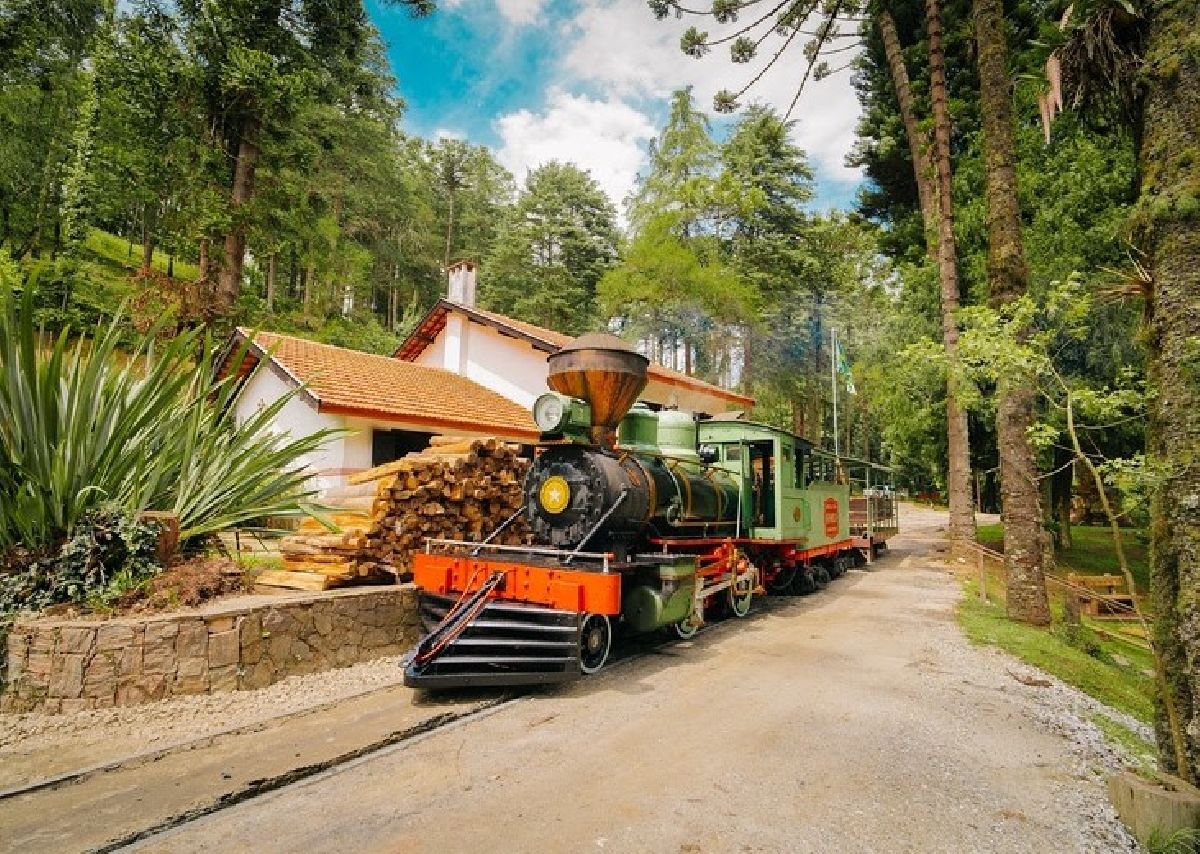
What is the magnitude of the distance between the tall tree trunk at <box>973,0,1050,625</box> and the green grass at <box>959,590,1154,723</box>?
575 mm

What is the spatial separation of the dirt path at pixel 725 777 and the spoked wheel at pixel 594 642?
Answer: 23 cm

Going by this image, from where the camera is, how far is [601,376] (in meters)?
6.41

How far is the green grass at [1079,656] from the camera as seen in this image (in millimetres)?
6296

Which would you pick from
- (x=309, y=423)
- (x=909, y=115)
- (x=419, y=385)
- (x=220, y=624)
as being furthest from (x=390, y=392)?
(x=909, y=115)

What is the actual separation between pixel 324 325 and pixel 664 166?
18.0m

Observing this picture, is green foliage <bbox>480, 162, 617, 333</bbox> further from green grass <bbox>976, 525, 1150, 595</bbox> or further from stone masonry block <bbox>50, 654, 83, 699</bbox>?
stone masonry block <bbox>50, 654, 83, 699</bbox>

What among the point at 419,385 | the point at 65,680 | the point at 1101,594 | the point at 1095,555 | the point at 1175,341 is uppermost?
the point at 419,385

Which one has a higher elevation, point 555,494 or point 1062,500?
point 555,494

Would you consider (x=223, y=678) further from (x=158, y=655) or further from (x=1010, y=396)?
(x=1010, y=396)

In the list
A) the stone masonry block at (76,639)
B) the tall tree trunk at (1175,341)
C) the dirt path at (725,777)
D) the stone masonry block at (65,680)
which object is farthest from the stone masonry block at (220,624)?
the tall tree trunk at (1175,341)

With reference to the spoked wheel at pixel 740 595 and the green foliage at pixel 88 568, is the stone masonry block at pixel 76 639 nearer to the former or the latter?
the green foliage at pixel 88 568

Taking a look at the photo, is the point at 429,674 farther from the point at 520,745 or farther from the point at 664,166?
the point at 664,166

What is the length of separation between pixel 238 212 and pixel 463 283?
6.28 m

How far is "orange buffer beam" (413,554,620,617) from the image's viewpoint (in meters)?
5.39
